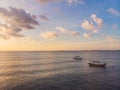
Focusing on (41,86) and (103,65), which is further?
(103,65)

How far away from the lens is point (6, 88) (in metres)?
44.9

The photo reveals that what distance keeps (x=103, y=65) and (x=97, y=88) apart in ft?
175

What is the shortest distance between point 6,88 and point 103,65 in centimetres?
6743

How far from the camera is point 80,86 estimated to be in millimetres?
47938

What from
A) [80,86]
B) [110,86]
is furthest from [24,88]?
[110,86]

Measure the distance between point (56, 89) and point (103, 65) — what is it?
5979 cm

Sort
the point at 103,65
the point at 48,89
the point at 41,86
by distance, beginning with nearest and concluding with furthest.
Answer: the point at 48,89 → the point at 41,86 → the point at 103,65

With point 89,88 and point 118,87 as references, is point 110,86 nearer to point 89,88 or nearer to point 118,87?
point 118,87

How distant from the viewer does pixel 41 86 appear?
47562 mm

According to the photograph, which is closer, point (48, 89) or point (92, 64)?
point (48, 89)

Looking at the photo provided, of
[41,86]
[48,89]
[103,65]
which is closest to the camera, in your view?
[48,89]

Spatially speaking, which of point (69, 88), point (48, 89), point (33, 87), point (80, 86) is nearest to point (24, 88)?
point (33, 87)

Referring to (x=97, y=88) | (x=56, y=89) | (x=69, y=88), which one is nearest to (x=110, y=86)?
(x=97, y=88)

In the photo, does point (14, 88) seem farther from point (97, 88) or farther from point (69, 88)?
point (97, 88)
